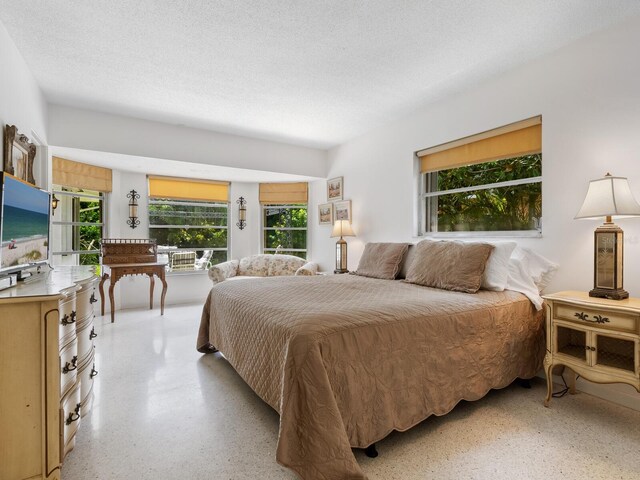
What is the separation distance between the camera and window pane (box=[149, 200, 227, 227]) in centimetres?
529

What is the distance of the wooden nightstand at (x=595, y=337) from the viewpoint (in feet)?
5.91

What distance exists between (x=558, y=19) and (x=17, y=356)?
3569 mm

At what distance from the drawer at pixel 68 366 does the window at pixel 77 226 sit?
3297 millimetres

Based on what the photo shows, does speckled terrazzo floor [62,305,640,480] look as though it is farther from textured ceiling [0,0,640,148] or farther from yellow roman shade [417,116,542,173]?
textured ceiling [0,0,640,148]

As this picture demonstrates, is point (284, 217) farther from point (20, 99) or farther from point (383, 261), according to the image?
point (20, 99)

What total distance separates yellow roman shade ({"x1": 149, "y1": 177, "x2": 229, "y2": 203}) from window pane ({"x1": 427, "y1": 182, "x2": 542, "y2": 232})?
356 cm

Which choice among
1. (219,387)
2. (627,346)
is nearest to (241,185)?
(219,387)

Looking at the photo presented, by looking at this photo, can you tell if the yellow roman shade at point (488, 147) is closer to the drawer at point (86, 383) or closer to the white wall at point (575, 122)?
the white wall at point (575, 122)

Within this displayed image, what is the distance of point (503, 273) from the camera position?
2514 mm

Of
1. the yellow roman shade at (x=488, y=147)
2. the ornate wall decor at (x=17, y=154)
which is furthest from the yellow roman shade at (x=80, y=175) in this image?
the yellow roman shade at (x=488, y=147)

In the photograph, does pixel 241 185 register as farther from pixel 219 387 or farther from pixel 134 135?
pixel 219 387

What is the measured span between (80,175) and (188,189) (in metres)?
1.48

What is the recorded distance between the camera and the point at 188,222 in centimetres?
556

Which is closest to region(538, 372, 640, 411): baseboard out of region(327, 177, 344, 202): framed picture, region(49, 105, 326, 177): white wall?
region(327, 177, 344, 202): framed picture
